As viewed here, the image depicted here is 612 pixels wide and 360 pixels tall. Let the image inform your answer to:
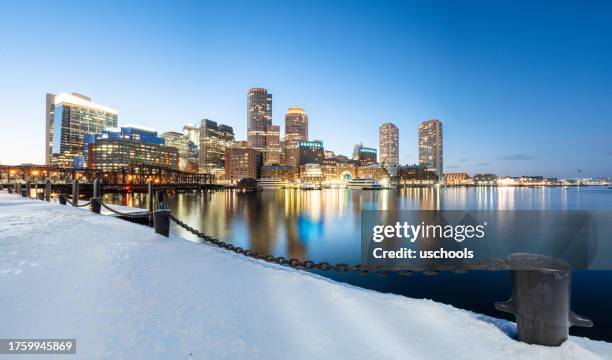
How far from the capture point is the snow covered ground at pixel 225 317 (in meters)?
2.78

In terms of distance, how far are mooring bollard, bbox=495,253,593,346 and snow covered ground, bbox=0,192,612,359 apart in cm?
15

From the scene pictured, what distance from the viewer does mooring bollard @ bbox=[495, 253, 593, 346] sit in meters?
2.87

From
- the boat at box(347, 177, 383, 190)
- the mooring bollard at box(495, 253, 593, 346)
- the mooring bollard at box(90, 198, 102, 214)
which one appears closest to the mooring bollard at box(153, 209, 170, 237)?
the mooring bollard at box(495, 253, 593, 346)

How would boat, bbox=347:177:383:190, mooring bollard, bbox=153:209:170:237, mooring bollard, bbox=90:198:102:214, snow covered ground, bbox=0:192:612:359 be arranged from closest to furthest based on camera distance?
snow covered ground, bbox=0:192:612:359
mooring bollard, bbox=153:209:170:237
mooring bollard, bbox=90:198:102:214
boat, bbox=347:177:383:190

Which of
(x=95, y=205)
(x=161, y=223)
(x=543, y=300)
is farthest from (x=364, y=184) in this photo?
(x=543, y=300)

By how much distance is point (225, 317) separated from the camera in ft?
10.8

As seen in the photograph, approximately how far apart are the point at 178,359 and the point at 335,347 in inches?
→ 57.1

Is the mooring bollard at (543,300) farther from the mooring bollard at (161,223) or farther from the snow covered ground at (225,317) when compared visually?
the mooring bollard at (161,223)

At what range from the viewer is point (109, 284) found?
13.8ft

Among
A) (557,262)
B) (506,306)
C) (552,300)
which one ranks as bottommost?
(506,306)

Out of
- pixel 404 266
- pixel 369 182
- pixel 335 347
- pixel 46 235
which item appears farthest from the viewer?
pixel 369 182

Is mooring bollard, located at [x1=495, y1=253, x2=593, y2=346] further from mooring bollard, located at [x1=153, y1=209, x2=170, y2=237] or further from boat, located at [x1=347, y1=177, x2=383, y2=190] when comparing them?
boat, located at [x1=347, y1=177, x2=383, y2=190]

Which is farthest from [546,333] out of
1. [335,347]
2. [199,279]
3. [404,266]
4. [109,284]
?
[109,284]

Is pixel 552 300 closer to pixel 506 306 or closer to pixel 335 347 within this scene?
pixel 506 306
